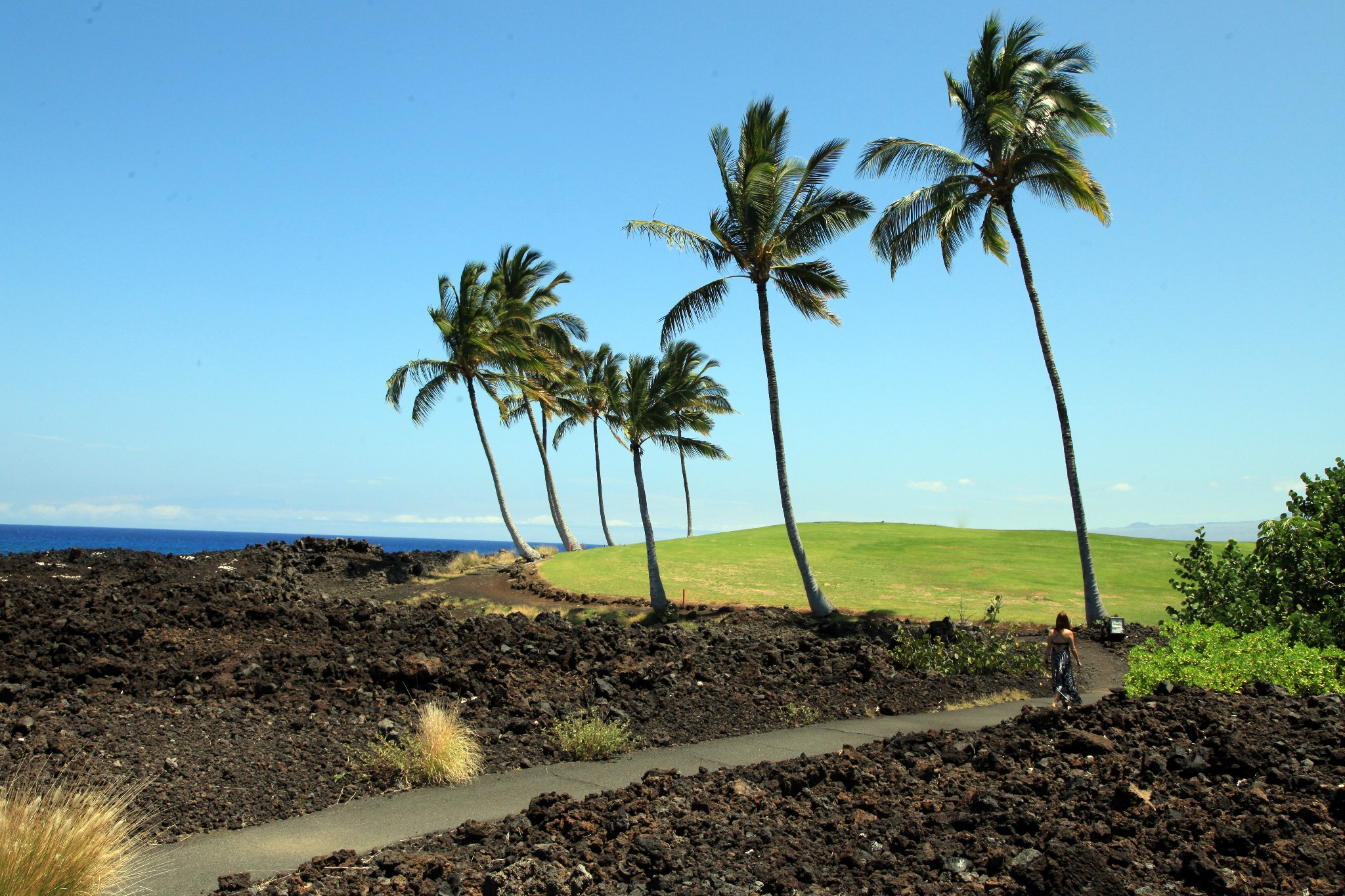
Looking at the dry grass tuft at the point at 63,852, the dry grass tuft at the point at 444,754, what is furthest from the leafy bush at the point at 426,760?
the dry grass tuft at the point at 63,852

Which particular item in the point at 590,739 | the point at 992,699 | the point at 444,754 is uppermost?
the point at 444,754

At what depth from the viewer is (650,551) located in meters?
27.4

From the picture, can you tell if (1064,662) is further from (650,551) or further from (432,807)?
(650,551)

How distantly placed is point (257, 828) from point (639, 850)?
3845 millimetres

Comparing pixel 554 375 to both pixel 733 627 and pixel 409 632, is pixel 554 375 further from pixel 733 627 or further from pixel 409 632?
pixel 409 632

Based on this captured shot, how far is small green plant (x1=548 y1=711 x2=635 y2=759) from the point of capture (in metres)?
9.62

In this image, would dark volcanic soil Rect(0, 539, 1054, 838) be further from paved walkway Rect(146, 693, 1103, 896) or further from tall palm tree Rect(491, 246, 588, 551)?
tall palm tree Rect(491, 246, 588, 551)

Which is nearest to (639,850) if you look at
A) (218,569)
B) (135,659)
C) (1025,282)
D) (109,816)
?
(109,816)

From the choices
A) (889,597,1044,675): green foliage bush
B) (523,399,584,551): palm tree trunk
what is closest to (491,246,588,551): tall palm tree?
(523,399,584,551): palm tree trunk

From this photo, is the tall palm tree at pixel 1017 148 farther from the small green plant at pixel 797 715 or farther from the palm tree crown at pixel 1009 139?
the small green plant at pixel 797 715

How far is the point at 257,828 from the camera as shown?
738 centimetres

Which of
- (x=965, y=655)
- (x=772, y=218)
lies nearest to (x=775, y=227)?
Answer: (x=772, y=218)

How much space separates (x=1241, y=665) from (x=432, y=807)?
901cm

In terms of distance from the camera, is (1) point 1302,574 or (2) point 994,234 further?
(2) point 994,234
